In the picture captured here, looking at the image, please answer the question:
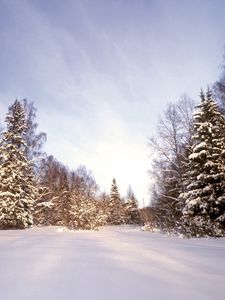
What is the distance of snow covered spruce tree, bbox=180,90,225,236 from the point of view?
15.2m

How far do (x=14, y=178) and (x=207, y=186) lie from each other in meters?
12.7

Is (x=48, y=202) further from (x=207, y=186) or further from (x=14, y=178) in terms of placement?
(x=207, y=186)

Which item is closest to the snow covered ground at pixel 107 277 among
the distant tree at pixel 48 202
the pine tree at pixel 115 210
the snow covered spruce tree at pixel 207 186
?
the snow covered spruce tree at pixel 207 186

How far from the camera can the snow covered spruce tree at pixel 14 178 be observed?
71.1ft

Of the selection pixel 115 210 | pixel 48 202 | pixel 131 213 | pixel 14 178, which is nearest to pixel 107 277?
pixel 14 178

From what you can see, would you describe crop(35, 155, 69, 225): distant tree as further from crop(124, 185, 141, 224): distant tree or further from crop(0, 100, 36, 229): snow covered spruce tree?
crop(124, 185, 141, 224): distant tree

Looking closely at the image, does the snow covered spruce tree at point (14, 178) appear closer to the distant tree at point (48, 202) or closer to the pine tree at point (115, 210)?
the distant tree at point (48, 202)

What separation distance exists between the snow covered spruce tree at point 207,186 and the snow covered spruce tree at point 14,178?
36.8 ft

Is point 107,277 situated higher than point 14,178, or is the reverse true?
point 14,178

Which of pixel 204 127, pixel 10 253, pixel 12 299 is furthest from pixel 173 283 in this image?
pixel 204 127

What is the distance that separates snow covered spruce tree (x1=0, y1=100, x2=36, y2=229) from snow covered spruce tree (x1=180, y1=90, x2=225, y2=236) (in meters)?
11.2

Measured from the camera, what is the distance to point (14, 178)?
73.3 ft

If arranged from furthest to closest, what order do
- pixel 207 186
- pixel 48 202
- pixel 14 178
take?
pixel 48 202, pixel 14 178, pixel 207 186

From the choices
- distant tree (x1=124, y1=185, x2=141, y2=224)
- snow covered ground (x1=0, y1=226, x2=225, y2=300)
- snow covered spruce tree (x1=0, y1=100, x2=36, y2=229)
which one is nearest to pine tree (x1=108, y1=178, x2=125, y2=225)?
distant tree (x1=124, y1=185, x2=141, y2=224)
